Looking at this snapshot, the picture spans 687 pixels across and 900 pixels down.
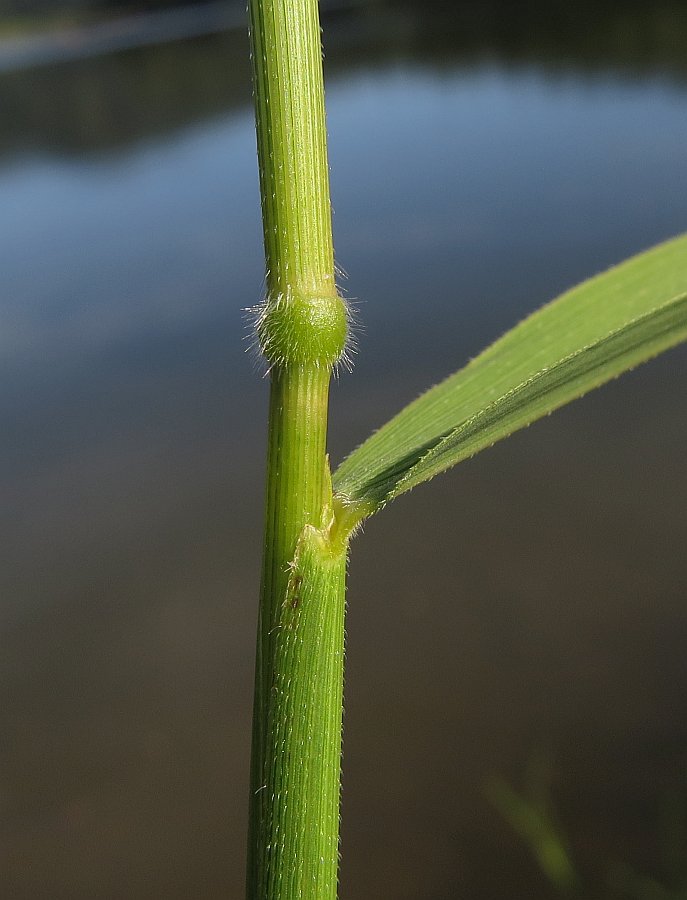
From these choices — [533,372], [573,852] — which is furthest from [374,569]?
[533,372]

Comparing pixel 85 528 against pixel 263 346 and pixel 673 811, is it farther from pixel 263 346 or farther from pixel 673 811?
pixel 263 346

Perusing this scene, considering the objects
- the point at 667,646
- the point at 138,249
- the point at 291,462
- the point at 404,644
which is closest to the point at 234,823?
the point at 404,644

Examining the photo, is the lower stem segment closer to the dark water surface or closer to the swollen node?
the swollen node

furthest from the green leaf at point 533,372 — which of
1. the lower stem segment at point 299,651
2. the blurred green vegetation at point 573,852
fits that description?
the blurred green vegetation at point 573,852

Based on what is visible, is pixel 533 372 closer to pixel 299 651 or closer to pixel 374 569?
pixel 299 651

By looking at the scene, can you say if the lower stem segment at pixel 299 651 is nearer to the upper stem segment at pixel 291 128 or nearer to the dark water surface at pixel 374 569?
the upper stem segment at pixel 291 128

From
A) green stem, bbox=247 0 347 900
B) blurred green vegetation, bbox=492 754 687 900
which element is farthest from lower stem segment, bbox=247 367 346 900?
blurred green vegetation, bbox=492 754 687 900
